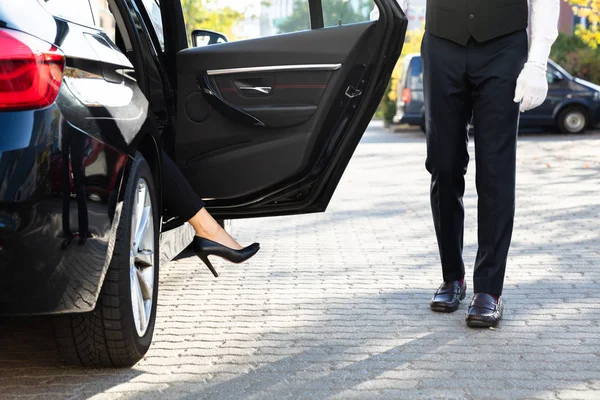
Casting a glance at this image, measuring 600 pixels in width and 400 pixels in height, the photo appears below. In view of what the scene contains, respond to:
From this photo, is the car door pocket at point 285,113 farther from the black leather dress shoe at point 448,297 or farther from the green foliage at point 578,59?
the green foliage at point 578,59

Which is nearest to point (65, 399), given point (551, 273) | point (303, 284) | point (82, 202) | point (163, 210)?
point (82, 202)

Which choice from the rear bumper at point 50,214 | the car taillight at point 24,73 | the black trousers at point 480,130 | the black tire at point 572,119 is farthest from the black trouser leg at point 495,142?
the black tire at point 572,119

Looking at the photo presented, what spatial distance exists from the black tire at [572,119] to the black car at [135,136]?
17.2 metres

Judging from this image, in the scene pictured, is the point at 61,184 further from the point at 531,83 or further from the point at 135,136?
the point at 531,83

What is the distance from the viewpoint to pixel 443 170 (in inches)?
191

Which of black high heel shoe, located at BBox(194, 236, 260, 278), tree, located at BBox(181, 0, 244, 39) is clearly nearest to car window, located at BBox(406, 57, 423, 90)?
tree, located at BBox(181, 0, 244, 39)

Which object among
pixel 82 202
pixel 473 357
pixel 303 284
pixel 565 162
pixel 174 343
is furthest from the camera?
pixel 565 162

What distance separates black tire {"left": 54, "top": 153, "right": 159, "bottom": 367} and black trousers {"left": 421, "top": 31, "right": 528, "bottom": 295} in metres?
1.56

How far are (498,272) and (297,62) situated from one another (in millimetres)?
1308

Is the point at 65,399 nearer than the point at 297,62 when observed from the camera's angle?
Yes

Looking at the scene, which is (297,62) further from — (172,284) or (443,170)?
(172,284)

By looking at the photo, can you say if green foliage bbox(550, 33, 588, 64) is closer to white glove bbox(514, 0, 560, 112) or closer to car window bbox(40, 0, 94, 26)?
white glove bbox(514, 0, 560, 112)

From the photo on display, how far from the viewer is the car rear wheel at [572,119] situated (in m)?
21.5

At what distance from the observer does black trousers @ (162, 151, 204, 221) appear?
4383mm
